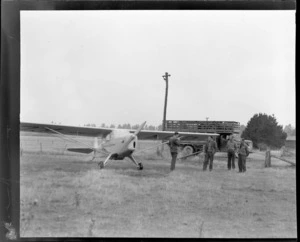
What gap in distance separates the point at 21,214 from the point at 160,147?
1.05m

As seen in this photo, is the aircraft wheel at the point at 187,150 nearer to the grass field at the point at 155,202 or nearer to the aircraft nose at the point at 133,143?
the grass field at the point at 155,202

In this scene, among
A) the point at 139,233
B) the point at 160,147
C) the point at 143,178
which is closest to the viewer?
the point at 139,233

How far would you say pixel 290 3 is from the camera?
1.51 m

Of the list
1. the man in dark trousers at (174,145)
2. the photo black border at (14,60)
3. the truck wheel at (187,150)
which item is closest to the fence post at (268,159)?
the truck wheel at (187,150)

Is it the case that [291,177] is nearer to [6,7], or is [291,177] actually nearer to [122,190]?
[122,190]

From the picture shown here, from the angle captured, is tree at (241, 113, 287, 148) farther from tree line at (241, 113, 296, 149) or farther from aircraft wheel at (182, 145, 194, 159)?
aircraft wheel at (182, 145, 194, 159)

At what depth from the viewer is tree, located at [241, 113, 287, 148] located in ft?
5.93

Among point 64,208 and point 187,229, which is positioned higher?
point 64,208

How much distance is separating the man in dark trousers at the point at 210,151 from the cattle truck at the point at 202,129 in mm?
35

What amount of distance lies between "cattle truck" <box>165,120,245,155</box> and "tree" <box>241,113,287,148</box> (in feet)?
0.26

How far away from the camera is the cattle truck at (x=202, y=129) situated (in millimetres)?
2000

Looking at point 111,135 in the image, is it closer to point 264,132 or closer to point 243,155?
point 243,155

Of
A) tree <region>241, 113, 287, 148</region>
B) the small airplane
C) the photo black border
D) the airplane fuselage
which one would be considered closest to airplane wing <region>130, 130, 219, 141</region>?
the small airplane

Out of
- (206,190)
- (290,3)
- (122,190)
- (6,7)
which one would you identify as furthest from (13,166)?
(290,3)
